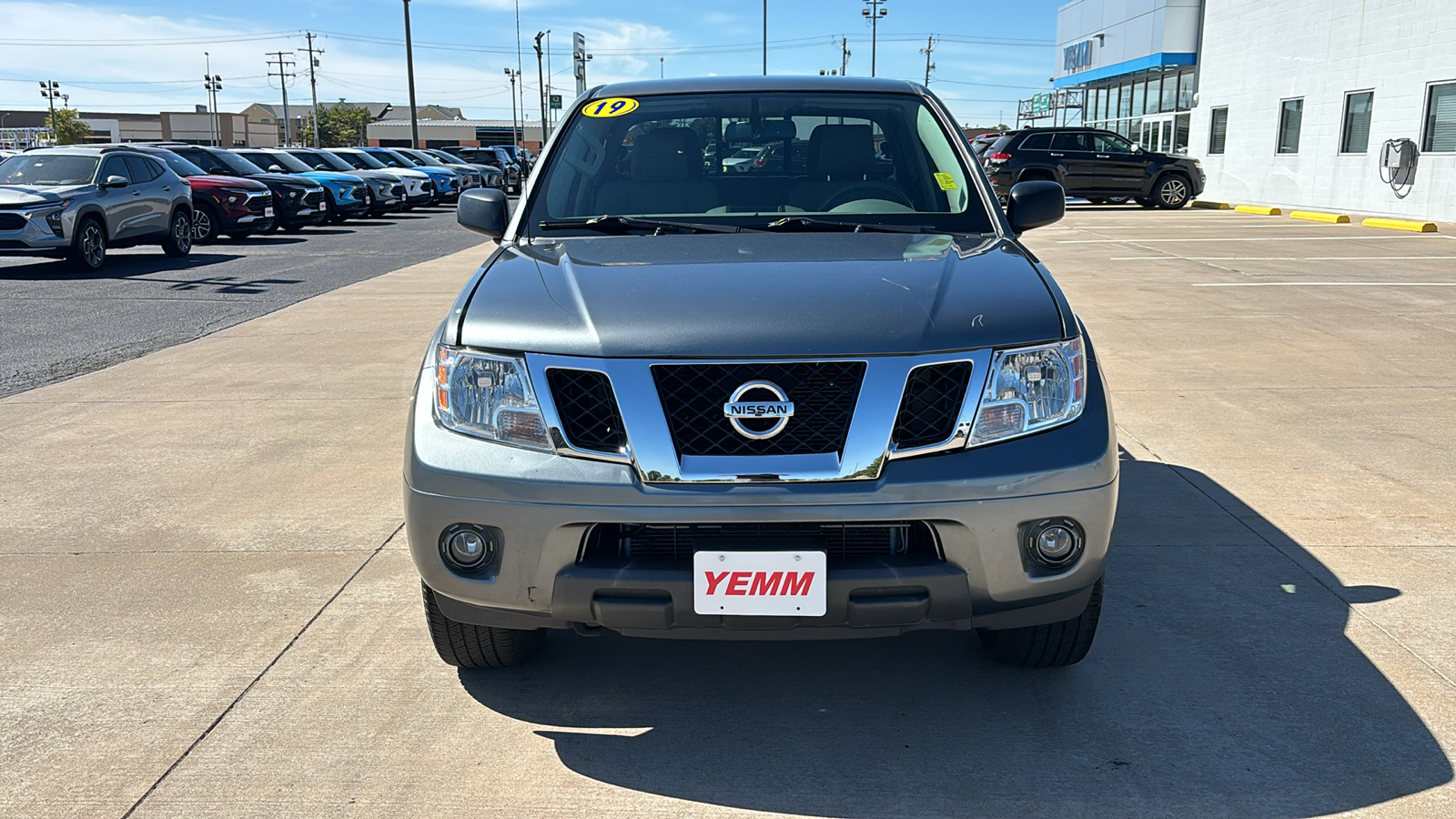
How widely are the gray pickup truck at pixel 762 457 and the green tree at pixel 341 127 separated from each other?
136371 millimetres

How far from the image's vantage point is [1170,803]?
2.64m

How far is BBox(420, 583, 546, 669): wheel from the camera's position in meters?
3.14

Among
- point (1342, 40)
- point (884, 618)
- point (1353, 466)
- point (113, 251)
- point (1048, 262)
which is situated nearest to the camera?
point (884, 618)

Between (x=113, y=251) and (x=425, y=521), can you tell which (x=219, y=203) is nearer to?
(x=113, y=251)

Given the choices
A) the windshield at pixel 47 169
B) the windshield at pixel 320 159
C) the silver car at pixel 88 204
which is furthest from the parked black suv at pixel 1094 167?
the windshield at pixel 47 169

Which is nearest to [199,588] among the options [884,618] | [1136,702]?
[884,618]

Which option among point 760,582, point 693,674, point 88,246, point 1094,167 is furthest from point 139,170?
point 1094,167

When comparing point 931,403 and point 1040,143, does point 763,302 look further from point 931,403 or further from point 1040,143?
point 1040,143

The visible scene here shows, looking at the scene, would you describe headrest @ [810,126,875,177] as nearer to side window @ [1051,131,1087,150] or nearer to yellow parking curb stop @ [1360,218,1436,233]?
yellow parking curb stop @ [1360,218,1436,233]

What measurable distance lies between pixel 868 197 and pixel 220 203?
1715 cm

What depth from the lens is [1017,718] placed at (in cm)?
305

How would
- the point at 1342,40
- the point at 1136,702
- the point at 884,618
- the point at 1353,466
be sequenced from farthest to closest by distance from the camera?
1. the point at 1342,40
2. the point at 1353,466
3. the point at 1136,702
4. the point at 884,618

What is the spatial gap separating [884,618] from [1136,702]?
3.05ft

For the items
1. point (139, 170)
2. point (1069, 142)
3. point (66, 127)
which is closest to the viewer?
point (139, 170)
